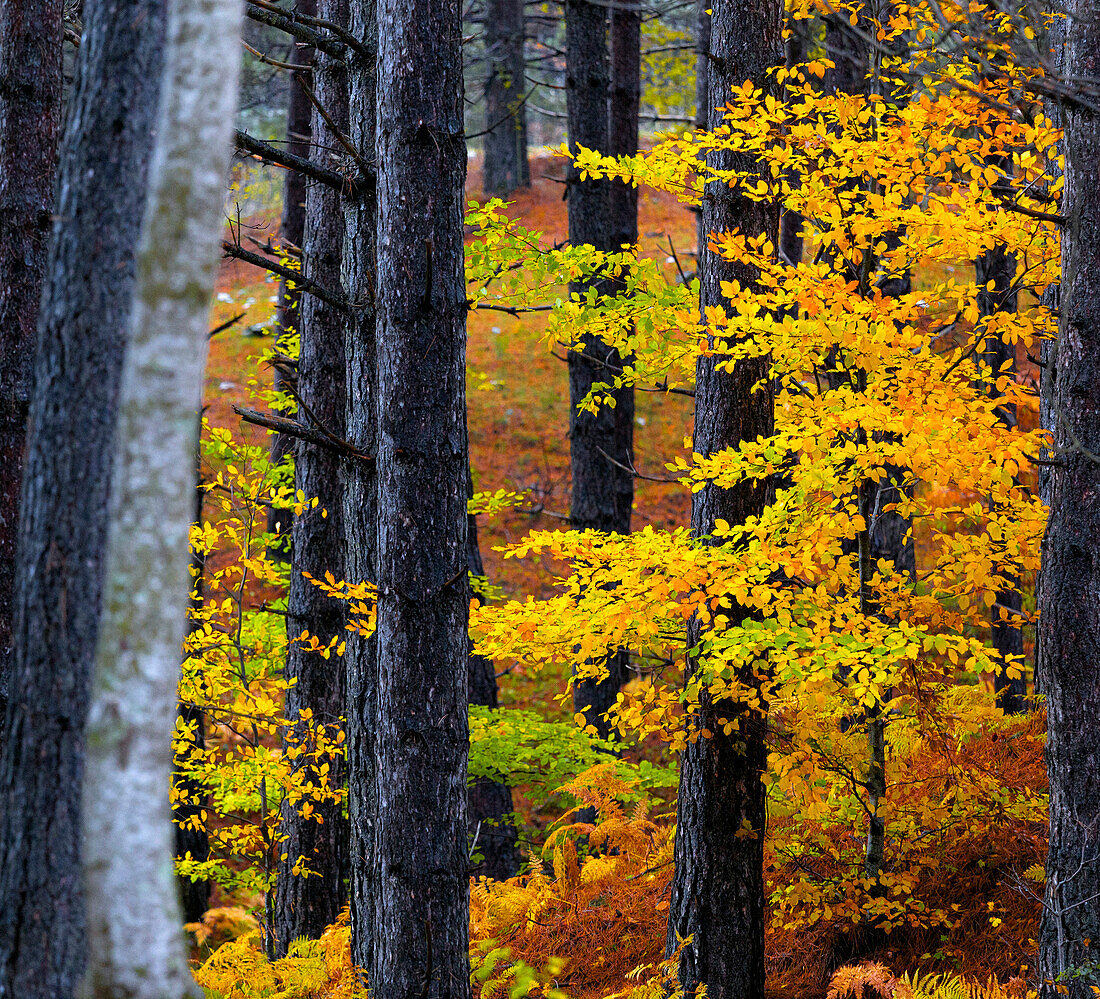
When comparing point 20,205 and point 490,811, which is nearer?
point 20,205

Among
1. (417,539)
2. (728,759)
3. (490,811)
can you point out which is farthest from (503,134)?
(417,539)

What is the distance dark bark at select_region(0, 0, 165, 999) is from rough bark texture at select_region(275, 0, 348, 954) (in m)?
4.84

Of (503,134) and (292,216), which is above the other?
(503,134)

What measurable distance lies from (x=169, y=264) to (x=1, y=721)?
3.07m

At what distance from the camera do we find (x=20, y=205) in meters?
4.38

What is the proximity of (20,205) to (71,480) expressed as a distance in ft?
9.24

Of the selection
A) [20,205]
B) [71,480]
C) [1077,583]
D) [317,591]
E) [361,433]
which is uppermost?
[20,205]

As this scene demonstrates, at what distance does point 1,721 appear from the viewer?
4.26 metres

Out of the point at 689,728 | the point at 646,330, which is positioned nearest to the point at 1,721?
the point at 689,728

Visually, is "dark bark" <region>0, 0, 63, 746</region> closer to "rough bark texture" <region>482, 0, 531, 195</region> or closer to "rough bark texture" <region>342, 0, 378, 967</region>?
"rough bark texture" <region>342, 0, 378, 967</region>

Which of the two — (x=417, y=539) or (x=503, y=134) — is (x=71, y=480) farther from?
(x=503, y=134)

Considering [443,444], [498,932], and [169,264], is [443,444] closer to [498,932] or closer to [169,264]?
[169,264]

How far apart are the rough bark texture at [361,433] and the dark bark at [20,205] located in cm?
138

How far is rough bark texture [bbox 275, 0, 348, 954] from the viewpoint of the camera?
283 inches
